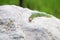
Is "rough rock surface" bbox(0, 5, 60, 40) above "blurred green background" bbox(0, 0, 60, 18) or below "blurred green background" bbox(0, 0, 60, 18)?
above

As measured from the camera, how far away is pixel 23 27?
1316mm

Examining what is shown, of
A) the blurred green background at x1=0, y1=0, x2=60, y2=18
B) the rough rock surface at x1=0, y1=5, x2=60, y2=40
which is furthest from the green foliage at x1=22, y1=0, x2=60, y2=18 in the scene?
the rough rock surface at x1=0, y1=5, x2=60, y2=40

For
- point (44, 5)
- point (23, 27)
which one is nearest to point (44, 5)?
point (44, 5)

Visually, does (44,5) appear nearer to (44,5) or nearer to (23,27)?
(44,5)

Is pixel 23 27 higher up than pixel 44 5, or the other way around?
pixel 23 27

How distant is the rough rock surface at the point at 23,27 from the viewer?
1219mm

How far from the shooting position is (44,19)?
1512mm

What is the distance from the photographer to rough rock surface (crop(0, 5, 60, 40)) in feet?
4.00

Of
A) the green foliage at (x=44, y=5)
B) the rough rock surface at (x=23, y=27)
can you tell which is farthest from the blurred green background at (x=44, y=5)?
the rough rock surface at (x=23, y=27)

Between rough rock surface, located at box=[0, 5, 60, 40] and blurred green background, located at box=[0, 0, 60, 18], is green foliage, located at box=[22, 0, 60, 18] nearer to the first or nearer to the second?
blurred green background, located at box=[0, 0, 60, 18]

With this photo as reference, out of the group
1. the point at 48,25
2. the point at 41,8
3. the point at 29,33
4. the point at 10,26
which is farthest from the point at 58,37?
the point at 41,8

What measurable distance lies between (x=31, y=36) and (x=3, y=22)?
222 mm

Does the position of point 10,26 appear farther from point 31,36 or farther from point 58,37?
point 58,37

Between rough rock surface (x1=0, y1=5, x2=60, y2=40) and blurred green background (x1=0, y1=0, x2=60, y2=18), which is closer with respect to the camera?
rough rock surface (x1=0, y1=5, x2=60, y2=40)
